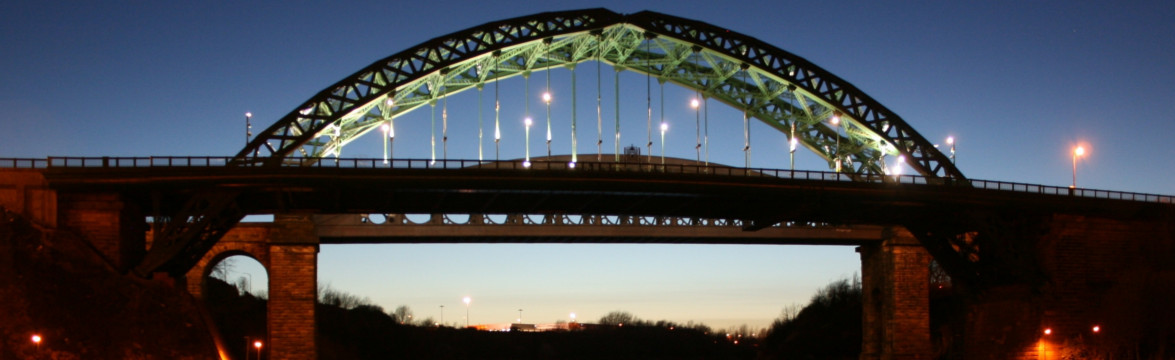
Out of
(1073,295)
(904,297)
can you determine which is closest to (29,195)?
(1073,295)

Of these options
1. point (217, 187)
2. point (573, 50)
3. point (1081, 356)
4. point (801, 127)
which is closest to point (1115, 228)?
point (1081, 356)

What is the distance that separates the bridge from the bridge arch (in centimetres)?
13

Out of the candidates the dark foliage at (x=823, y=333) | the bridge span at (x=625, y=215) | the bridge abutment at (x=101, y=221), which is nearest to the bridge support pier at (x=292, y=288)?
the bridge span at (x=625, y=215)

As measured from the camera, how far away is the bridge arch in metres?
64.4

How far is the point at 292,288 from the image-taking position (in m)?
65.7

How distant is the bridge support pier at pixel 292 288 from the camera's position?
6538cm

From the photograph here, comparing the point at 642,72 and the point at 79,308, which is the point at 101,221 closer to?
the point at 79,308

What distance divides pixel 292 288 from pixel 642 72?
24.7 m

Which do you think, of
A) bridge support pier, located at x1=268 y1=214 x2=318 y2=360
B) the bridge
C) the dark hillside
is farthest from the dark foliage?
the dark hillside

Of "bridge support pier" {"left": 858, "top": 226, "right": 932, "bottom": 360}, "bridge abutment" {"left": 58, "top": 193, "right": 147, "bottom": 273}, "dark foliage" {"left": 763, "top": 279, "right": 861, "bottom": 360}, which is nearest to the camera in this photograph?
"bridge abutment" {"left": 58, "top": 193, "right": 147, "bottom": 273}

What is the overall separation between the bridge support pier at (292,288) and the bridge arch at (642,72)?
176 inches

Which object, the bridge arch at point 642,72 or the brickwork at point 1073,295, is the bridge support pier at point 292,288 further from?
the brickwork at point 1073,295

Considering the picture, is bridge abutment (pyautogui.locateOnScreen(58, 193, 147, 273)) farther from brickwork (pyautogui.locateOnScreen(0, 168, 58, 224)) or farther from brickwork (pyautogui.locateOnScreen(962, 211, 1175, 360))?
brickwork (pyautogui.locateOnScreen(962, 211, 1175, 360))

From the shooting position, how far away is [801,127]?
7750 centimetres
